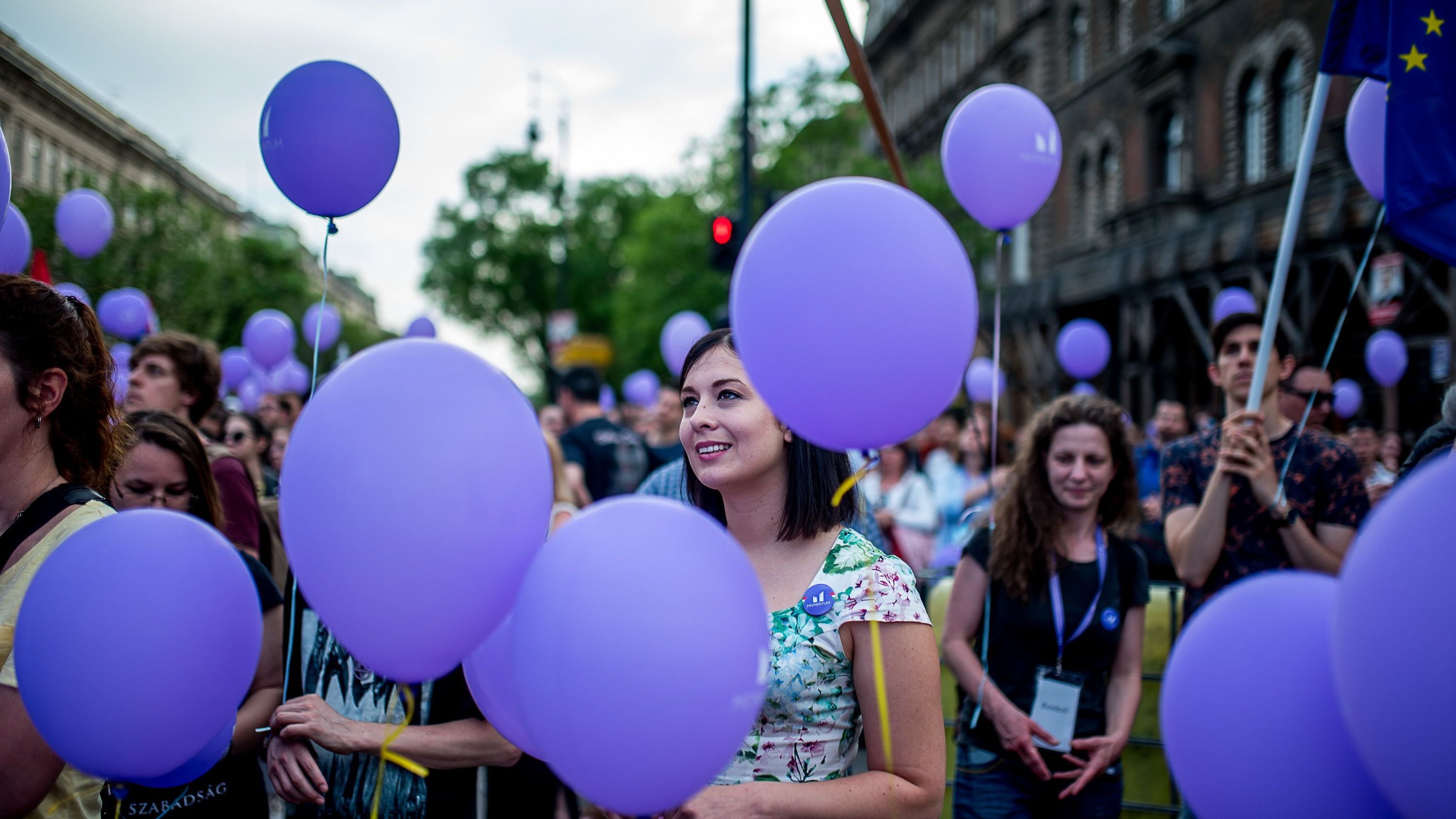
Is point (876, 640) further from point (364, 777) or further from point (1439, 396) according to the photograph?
point (1439, 396)

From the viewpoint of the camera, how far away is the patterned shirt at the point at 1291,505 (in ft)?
10.0

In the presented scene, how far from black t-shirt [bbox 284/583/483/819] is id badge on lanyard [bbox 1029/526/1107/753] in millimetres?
1623

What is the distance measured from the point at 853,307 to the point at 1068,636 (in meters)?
1.84

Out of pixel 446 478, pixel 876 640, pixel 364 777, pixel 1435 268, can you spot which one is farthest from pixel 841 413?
pixel 1435 268

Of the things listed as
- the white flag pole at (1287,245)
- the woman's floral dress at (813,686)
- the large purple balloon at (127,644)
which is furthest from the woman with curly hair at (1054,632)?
the large purple balloon at (127,644)

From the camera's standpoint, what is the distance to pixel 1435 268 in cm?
1157

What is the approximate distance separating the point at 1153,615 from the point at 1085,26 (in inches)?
822

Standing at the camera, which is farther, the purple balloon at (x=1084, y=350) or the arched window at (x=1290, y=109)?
the arched window at (x=1290, y=109)

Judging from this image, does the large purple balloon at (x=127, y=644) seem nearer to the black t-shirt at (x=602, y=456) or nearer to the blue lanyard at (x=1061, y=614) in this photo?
the blue lanyard at (x=1061, y=614)

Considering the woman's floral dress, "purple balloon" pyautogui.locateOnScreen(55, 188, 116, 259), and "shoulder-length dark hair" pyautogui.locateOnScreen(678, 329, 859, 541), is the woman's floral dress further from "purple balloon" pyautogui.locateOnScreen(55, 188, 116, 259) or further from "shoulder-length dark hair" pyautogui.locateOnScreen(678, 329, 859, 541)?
"purple balloon" pyautogui.locateOnScreen(55, 188, 116, 259)

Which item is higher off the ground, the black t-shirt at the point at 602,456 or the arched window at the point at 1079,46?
the arched window at the point at 1079,46

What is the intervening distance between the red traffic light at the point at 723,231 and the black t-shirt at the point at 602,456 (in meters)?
1.79

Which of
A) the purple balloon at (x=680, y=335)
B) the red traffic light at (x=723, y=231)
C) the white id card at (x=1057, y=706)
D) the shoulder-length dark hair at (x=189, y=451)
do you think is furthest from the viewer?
the purple balloon at (x=680, y=335)

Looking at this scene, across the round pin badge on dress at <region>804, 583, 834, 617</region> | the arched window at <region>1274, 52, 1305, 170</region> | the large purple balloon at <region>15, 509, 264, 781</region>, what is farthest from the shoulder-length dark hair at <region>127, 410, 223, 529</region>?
the arched window at <region>1274, 52, 1305, 170</region>
